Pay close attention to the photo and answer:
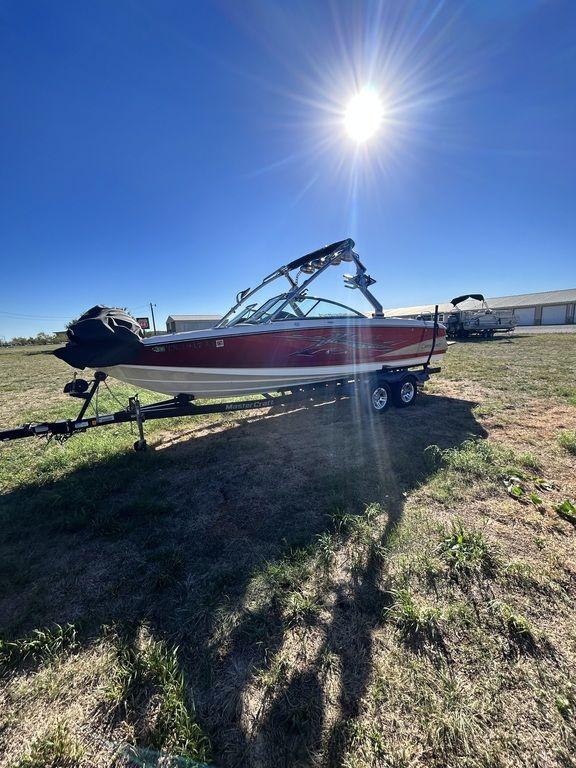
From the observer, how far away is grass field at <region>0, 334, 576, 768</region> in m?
1.58

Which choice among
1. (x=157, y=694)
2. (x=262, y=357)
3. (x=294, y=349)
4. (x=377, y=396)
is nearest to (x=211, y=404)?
(x=262, y=357)

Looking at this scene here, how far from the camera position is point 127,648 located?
197cm

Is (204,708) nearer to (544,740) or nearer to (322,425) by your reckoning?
(544,740)

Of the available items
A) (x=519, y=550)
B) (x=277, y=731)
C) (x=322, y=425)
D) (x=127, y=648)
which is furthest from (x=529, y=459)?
(x=127, y=648)

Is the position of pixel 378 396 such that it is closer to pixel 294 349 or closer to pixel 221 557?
pixel 294 349

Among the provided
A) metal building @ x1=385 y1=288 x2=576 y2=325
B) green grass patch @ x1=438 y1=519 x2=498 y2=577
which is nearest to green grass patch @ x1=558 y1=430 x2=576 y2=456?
green grass patch @ x1=438 y1=519 x2=498 y2=577

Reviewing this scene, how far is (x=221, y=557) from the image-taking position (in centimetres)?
276

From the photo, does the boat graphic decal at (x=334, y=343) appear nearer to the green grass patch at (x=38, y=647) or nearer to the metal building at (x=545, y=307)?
the green grass patch at (x=38, y=647)

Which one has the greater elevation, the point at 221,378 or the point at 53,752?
the point at 221,378

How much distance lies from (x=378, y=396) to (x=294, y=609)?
5051 mm

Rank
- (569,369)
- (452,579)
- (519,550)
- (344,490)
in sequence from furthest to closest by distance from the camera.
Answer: (569,369) → (344,490) → (519,550) → (452,579)

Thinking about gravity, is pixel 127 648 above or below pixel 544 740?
above

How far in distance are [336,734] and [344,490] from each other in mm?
2200

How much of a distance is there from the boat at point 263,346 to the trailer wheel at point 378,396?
1.31 feet
